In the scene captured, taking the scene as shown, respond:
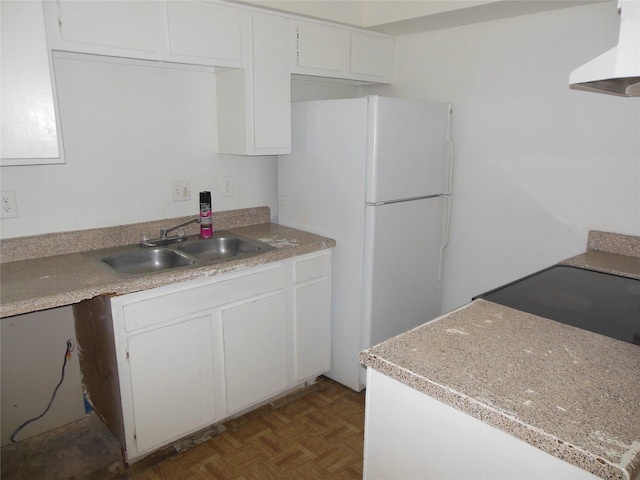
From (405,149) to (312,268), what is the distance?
0.82m

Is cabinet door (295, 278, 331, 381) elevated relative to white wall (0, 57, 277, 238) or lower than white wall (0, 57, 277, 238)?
lower

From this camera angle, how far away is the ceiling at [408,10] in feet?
7.55

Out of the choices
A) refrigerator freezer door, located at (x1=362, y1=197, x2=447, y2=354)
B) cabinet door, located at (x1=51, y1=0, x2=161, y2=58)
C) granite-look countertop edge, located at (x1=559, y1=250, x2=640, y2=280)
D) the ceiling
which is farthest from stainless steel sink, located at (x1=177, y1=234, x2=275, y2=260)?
granite-look countertop edge, located at (x1=559, y1=250, x2=640, y2=280)

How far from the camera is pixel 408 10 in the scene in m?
2.59

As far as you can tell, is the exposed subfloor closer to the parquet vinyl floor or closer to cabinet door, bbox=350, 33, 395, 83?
the parquet vinyl floor

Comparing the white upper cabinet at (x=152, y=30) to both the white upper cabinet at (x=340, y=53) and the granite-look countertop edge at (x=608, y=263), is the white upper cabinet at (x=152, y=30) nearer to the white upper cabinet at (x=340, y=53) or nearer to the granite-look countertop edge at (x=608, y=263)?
the white upper cabinet at (x=340, y=53)

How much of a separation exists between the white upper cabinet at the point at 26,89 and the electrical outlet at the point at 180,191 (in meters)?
0.80

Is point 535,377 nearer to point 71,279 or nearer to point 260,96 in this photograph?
point 71,279

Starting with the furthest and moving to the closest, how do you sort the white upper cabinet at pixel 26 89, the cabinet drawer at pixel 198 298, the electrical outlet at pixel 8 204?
1. the electrical outlet at pixel 8 204
2. the cabinet drawer at pixel 198 298
3. the white upper cabinet at pixel 26 89

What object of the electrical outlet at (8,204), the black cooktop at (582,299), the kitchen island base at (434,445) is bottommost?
the kitchen island base at (434,445)

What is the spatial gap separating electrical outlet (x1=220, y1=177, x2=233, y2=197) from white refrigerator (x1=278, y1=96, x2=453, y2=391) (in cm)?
30

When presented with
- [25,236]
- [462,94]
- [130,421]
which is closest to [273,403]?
[130,421]

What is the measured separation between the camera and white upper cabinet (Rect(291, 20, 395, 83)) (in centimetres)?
253

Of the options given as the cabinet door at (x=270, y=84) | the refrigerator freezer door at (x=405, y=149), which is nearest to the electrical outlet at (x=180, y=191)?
the cabinet door at (x=270, y=84)
